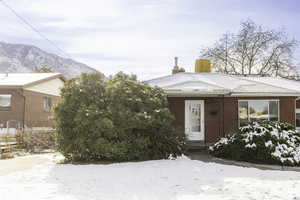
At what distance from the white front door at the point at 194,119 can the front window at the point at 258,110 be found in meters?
1.94

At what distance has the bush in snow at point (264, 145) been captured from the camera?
8770mm

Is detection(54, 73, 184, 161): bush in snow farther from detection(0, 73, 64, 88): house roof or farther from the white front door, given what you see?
detection(0, 73, 64, 88): house roof

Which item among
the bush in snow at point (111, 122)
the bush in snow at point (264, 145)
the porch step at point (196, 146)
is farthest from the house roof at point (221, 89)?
the porch step at point (196, 146)

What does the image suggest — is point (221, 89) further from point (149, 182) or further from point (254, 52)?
point (254, 52)

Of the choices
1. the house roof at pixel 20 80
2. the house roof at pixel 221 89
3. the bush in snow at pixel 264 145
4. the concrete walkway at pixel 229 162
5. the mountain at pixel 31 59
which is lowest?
the concrete walkway at pixel 229 162

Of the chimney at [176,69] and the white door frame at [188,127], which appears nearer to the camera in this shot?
the white door frame at [188,127]

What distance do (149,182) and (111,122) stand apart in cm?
302

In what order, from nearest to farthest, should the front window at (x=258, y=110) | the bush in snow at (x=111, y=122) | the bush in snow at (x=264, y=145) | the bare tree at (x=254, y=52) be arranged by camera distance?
1. the bush in snow at (x=264, y=145)
2. the bush in snow at (x=111, y=122)
3. the front window at (x=258, y=110)
4. the bare tree at (x=254, y=52)

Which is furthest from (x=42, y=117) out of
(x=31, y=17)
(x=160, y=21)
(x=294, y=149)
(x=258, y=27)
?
(x=258, y=27)

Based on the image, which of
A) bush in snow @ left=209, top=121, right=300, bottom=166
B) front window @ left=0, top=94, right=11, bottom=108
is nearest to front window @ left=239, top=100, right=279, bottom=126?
bush in snow @ left=209, top=121, right=300, bottom=166

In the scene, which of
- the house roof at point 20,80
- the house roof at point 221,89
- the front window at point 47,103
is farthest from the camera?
the front window at point 47,103

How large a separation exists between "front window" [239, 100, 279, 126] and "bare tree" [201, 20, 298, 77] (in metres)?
19.0

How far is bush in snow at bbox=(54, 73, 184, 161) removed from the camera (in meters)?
9.25

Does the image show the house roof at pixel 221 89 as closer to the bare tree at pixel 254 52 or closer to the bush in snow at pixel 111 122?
the bush in snow at pixel 111 122
